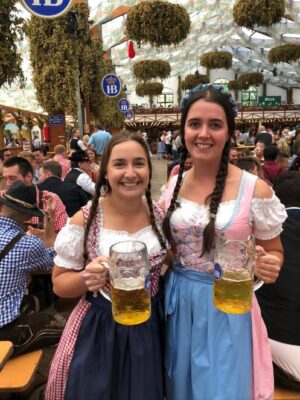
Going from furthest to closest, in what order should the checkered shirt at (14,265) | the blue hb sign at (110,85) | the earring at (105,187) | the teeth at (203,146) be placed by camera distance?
the blue hb sign at (110,85), the checkered shirt at (14,265), the earring at (105,187), the teeth at (203,146)

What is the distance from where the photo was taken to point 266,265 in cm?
102

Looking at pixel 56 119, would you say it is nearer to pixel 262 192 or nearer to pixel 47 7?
pixel 47 7

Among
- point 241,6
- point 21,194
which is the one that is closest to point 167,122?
point 241,6

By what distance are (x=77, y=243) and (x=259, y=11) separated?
6.82 metres

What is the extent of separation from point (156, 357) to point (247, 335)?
29 centimetres

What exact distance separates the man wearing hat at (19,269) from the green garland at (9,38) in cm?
314

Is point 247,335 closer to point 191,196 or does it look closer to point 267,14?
point 191,196

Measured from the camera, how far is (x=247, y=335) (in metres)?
1.08

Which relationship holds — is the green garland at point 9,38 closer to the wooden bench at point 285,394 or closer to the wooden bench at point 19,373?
the wooden bench at point 19,373

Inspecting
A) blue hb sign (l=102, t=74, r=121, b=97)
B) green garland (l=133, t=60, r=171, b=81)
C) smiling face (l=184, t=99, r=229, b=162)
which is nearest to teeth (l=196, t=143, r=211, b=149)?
smiling face (l=184, t=99, r=229, b=162)

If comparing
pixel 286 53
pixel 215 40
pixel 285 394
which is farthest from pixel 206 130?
pixel 215 40

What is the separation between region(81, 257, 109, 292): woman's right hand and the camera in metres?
0.97

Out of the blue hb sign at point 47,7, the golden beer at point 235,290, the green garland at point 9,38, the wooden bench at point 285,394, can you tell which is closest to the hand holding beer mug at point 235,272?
the golden beer at point 235,290

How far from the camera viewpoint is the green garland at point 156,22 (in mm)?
6184
